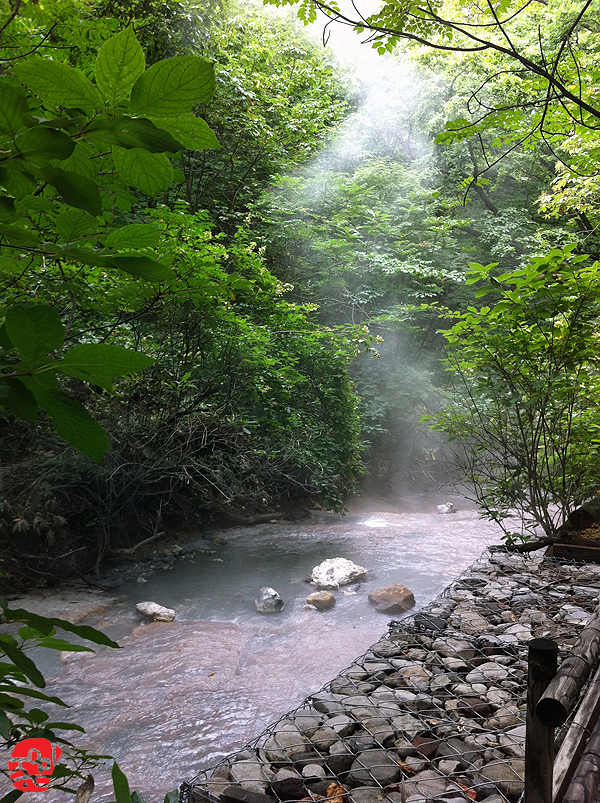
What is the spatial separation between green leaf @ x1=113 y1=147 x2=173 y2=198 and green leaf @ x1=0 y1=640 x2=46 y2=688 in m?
0.33

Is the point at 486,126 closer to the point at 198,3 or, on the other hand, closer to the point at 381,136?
the point at 198,3

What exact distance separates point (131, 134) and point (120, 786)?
1.56ft

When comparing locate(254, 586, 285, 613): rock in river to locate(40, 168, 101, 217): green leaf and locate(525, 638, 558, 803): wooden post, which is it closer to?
locate(525, 638, 558, 803): wooden post

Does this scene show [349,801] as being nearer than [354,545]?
Yes

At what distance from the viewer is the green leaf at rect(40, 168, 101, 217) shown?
0.31m

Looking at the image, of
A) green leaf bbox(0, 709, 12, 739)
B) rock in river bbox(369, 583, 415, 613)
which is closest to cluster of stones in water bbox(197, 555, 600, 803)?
rock in river bbox(369, 583, 415, 613)

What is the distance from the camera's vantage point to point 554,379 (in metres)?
4.06

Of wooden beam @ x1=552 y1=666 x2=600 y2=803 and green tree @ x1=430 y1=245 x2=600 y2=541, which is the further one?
green tree @ x1=430 y1=245 x2=600 y2=541

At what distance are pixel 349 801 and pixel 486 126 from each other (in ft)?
10.5

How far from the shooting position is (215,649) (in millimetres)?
4492

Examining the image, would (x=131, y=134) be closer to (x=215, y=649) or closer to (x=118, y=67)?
(x=118, y=67)

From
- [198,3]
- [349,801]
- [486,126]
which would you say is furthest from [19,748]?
[198,3]

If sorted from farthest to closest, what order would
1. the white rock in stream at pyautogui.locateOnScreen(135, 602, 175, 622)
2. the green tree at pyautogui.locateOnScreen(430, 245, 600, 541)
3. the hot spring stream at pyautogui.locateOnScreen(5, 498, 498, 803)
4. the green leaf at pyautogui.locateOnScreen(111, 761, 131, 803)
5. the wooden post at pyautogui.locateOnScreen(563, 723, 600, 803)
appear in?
the white rock in stream at pyautogui.locateOnScreen(135, 602, 175, 622) → the green tree at pyautogui.locateOnScreen(430, 245, 600, 541) → the hot spring stream at pyautogui.locateOnScreen(5, 498, 498, 803) → the wooden post at pyautogui.locateOnScreen(563, 723, 600, 803) → the green leaf at pyautogui.locateOnScreen(111, 761, 131, 803)

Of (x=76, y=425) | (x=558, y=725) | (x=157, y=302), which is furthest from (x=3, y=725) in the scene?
(x=157, y=302)
